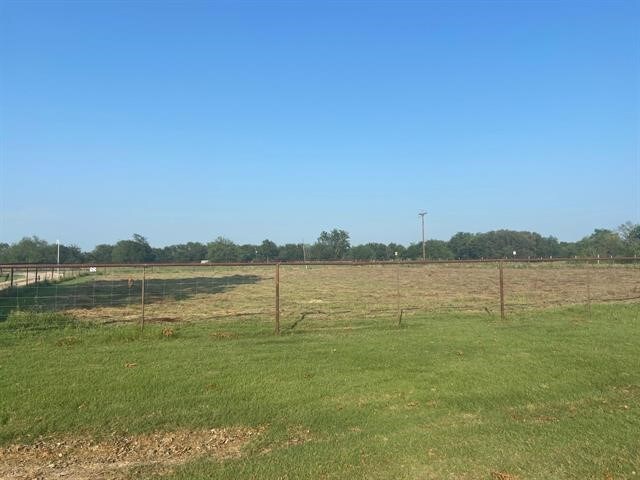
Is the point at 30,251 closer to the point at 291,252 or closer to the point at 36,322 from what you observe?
the point at 291,252

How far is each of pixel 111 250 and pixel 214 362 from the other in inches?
4619

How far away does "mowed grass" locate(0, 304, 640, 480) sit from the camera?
4.38 metres

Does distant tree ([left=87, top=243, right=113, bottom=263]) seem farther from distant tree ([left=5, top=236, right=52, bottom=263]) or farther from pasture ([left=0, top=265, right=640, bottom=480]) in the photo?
pasture ([left=0, top=265, right=640, bottom=480])

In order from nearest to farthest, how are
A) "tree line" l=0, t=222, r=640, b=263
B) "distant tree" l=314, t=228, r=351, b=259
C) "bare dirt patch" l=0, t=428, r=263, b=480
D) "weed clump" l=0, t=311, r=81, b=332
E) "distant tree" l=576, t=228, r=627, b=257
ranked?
"bare dirt patch" l=0, t=428, r=263, b=480
"weed clump" l=0, t=311, r=81, b=332
"distant tree" l=576, t=228, r=627, b=257
"tree line" l=0, t=222, r=640, b=263
"distant tree" l=314, t=228, r=351, b=259

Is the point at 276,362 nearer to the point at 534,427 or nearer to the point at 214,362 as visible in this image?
the point at 214,362

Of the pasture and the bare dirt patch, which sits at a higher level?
the pasture

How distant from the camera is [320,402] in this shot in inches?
246

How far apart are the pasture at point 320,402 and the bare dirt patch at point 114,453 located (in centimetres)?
2

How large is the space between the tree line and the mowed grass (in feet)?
285

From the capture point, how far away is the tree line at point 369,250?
323 feet

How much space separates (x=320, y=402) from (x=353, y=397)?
1.54 feet

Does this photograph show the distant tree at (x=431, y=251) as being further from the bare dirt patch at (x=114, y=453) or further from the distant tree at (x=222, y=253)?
the bare dirt patch at (x=114, y=453)

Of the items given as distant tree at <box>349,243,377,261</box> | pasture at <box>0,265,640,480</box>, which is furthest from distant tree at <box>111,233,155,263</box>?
pasture at <box>0,265,640,480</box>

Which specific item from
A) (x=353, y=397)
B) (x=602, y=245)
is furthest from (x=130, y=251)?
(x=353, y=397)
